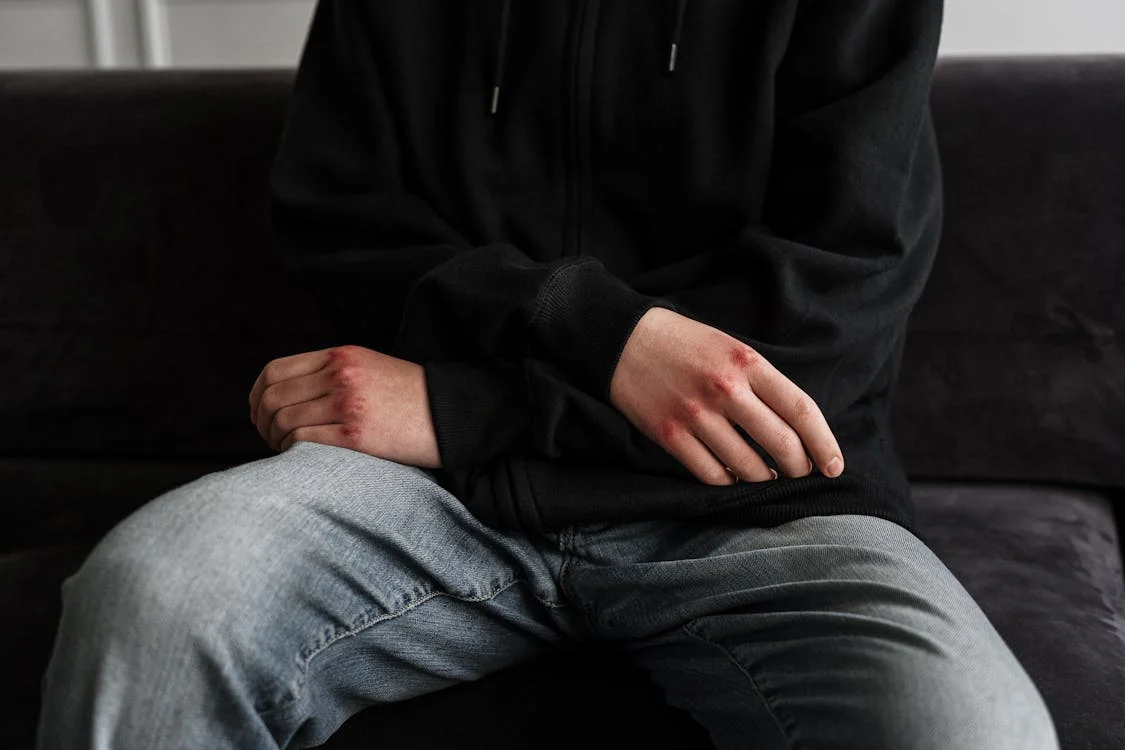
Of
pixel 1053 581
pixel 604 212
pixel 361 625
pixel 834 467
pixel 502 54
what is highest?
pixel 502 54

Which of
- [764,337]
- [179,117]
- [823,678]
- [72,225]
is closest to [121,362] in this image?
[72,225]

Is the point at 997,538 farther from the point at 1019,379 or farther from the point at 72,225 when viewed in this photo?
the point at 72,225

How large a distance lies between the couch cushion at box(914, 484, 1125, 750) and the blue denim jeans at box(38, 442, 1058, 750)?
7.6 inches

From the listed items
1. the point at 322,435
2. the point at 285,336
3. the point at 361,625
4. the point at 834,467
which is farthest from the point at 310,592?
the point at 285,336

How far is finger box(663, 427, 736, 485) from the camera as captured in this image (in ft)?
2.88

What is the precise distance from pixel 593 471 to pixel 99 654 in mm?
398

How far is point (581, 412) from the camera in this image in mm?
896

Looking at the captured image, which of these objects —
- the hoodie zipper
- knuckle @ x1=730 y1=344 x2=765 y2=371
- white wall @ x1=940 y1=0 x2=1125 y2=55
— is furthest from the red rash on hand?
white wall @ x1=940 y1=0 x2=1125 y2=55

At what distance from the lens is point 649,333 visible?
89 centimetres

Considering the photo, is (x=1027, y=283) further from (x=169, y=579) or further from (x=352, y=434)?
(x=169, y=579)

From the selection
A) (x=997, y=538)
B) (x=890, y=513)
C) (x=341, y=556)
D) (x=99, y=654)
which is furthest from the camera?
(x=997, y=538)

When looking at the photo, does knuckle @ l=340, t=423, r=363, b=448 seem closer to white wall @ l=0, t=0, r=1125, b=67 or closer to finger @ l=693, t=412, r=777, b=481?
finger @ l=693, t=412, r=777, b=481

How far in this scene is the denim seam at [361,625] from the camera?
2.49 ft

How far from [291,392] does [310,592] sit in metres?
0.22
